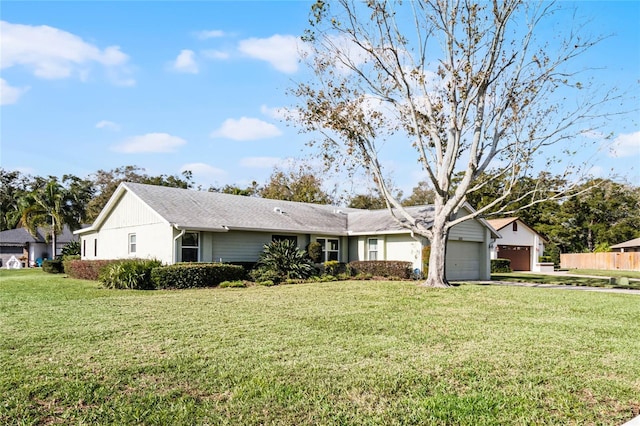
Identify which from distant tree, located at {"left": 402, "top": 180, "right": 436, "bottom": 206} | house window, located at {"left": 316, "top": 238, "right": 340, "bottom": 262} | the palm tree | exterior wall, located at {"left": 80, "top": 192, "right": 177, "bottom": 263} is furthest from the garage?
the palm tree

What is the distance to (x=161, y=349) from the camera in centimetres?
654

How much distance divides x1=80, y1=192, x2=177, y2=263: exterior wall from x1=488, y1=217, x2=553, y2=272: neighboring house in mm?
26088

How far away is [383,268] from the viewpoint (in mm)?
22391

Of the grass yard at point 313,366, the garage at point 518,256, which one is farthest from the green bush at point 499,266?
the grass yard at point 313,366

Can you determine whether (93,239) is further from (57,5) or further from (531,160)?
(531,160)

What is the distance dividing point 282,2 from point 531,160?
37.6ft

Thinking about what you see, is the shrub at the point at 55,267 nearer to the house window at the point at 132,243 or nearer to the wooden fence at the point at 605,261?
the house window at the point at 132,243

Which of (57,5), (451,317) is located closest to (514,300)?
(451,317)

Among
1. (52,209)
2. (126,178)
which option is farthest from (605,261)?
(126,178)

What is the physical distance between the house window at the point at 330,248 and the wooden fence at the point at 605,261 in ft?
91.3

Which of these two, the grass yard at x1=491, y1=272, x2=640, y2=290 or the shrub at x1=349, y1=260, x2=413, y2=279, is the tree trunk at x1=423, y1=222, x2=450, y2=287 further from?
the grass yard at x1=491, y1=272, x2=640, y2=290

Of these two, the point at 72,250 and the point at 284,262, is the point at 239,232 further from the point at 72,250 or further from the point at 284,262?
the point at 72,250

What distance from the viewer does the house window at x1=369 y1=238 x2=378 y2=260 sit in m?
24.5

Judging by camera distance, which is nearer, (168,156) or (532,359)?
(532,359)
